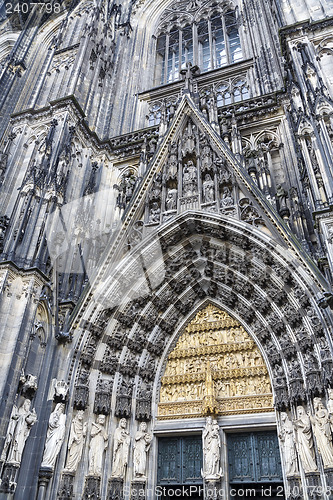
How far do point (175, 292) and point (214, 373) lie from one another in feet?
6.51

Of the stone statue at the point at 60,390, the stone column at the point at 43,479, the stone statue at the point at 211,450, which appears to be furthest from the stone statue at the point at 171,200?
the stone column at the point at 43,479

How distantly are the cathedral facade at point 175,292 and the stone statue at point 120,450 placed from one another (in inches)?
1.4

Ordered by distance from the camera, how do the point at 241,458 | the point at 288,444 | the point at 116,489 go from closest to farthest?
the point at 288,444, the point at 116,489, the point at 241,458

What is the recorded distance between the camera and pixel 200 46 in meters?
15.8

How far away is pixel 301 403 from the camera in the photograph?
7000 millimetres

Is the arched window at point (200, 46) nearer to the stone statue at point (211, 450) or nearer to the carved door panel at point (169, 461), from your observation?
the stone statue at point (211, 450)

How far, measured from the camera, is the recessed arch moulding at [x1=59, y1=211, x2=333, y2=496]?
7.15m

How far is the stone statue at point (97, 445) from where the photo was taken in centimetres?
730

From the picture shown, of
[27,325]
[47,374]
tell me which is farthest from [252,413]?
[27,325]

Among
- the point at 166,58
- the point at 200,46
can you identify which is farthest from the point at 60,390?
the point at 200,46

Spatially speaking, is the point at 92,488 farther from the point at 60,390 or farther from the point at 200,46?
the point at 200,46

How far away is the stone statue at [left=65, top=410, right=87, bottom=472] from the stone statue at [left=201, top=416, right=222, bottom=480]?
2.28 metres

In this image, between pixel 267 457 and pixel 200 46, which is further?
pixel 200 46

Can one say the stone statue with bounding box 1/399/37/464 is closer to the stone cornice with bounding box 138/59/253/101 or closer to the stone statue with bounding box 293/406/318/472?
the stone statue with bounding box 293/406/318/472
